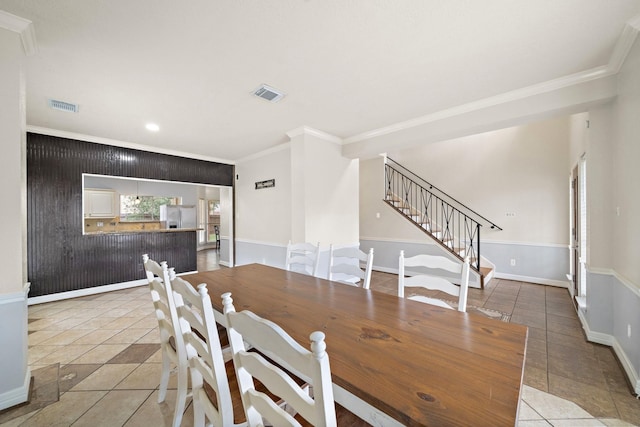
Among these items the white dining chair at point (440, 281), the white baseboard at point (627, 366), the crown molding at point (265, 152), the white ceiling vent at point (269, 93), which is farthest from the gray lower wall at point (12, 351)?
the white baseboard at point (627, 366)

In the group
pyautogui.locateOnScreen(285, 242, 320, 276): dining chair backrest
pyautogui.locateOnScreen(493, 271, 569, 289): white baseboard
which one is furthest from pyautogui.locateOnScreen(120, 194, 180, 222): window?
pyautogui.locateOnScreen(493, 271, 569, 289): white baseboard

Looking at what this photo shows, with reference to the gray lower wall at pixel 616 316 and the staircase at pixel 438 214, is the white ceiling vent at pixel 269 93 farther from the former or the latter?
the staircase at pixel 438 214

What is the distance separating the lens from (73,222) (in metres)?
3.97

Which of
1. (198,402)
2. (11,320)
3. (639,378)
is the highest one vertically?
(11,320)

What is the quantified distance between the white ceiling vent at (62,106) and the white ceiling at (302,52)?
0.08 m

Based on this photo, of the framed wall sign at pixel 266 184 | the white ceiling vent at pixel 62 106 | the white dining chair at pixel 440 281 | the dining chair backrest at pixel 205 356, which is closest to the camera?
the dining chair backrest at pixel 205 356

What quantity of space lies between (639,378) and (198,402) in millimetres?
2986

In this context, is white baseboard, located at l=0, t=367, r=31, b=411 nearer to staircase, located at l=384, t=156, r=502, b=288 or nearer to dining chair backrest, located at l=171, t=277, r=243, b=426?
dining chair backrest, located at l=171, t=277, r=243, b=426

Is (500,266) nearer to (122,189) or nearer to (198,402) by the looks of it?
(198,402)

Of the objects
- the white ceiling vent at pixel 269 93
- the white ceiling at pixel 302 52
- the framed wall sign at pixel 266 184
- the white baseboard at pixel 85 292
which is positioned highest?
the white ceiling at pixel 302 52

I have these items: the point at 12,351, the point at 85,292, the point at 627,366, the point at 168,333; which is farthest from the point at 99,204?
the point at 627,366

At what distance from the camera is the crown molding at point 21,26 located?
1.67 meters

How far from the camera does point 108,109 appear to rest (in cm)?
305

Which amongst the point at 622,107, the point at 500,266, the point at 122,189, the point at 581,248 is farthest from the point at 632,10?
the point at 122,189
